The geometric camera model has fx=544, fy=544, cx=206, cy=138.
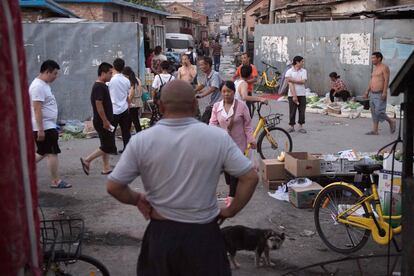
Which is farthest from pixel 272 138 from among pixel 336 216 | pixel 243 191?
pixel 243 191

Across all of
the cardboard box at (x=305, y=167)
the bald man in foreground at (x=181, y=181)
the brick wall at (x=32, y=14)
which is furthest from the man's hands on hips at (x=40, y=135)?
the brick wall at (x=32, y=14)

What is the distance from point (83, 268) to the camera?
462cm

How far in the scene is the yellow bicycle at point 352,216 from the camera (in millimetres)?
5105

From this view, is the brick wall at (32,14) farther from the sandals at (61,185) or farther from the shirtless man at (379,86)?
the shirtless man at (379,86)

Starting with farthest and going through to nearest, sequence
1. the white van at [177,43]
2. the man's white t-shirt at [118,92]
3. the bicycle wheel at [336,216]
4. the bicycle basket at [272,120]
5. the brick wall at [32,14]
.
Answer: the white van at [177,43] < the brick wall at [32,14] < the bicycle basket at [272,120] < the man's white t-shirt at [118,92] < the bicycle wheel at [336,216]

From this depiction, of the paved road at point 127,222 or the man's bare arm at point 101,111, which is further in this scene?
the man's bare arm at point 101,111

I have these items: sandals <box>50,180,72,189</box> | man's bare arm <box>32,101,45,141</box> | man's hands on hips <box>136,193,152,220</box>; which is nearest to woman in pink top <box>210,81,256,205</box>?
man's bare arm <box>32,101,45,141</box>

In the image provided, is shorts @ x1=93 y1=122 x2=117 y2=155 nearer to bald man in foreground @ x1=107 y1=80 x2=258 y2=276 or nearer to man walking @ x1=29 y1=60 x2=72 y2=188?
man walking @ x1=29 y1=60 x2=72 y2=188

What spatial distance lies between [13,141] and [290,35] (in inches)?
817

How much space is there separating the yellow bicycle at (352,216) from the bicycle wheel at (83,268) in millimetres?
2324

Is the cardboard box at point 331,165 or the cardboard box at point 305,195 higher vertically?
the cardboard box at point 331,165

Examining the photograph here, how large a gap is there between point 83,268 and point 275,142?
5.35 metres

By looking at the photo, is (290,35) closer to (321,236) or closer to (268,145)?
(268,145)

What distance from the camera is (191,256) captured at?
2.88 m
